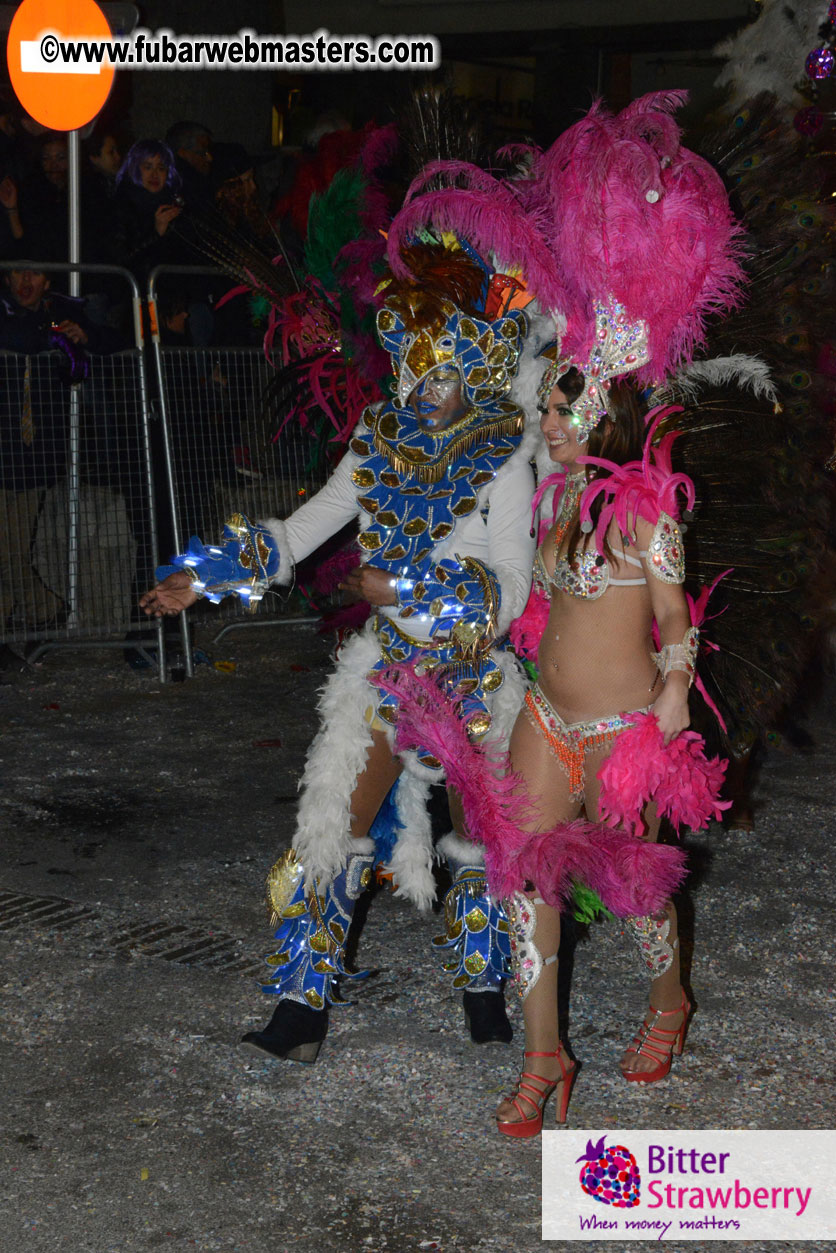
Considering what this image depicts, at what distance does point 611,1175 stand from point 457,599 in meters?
1.33

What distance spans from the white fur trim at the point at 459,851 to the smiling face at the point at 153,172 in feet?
15.9

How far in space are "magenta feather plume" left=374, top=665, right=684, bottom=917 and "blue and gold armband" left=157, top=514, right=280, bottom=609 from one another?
0.54m

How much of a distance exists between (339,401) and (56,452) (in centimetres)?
322

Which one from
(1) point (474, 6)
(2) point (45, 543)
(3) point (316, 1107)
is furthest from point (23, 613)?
(1) point (474, 6)

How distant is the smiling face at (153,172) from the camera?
281 inches

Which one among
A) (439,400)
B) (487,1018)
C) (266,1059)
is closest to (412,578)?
(439,400)

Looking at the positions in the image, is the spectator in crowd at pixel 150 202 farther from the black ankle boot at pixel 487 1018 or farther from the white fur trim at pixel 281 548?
the black ankle boot at pixel 487 1018

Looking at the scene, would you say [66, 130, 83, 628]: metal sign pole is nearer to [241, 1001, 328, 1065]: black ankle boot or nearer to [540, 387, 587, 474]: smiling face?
[241, 1001, 328, 1065]: black ankle boot

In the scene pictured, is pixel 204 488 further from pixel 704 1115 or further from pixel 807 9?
pixel 704 1115

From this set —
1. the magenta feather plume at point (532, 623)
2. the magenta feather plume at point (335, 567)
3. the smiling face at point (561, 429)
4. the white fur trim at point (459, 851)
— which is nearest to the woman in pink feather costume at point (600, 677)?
the smiling face at point (561, 429)

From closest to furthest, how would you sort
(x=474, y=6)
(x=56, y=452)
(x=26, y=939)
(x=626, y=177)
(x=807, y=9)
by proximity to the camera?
(x=626, y=177)
(x=26, y=939)
(x=807, y=9)
(x=56, y=452)
(x=474, y=6)

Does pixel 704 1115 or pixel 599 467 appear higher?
pixel 599 467

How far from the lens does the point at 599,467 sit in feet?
9.99

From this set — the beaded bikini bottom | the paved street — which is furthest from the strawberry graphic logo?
the beaded bikini bottom
